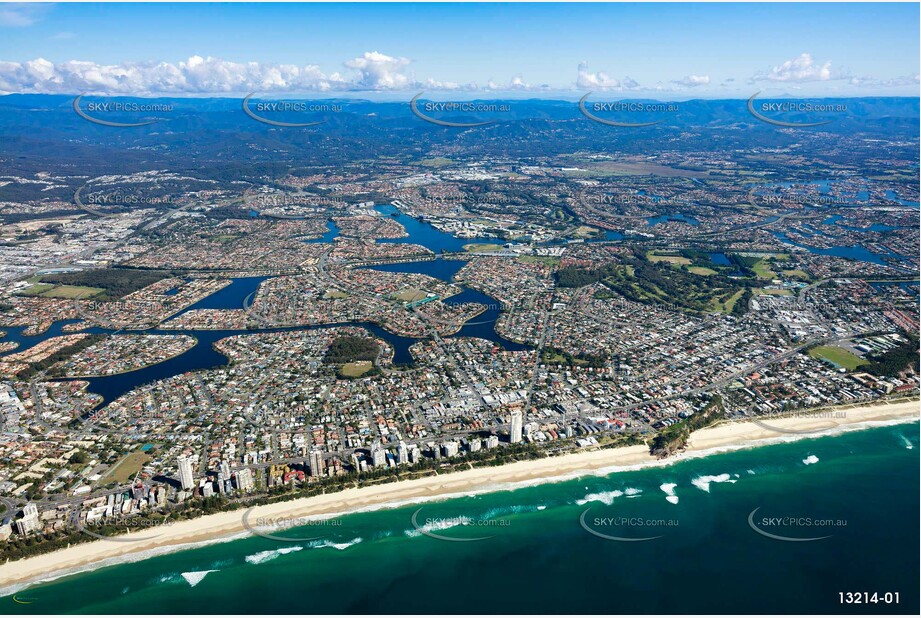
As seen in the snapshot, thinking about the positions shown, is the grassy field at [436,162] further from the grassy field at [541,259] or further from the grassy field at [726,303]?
the grassy field at [726,303]

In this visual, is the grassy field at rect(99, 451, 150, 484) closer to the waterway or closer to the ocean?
the ocean

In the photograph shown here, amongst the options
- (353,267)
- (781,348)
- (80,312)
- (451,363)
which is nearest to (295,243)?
(353,267)

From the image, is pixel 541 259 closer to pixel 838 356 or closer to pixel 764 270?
pixel 764 270
